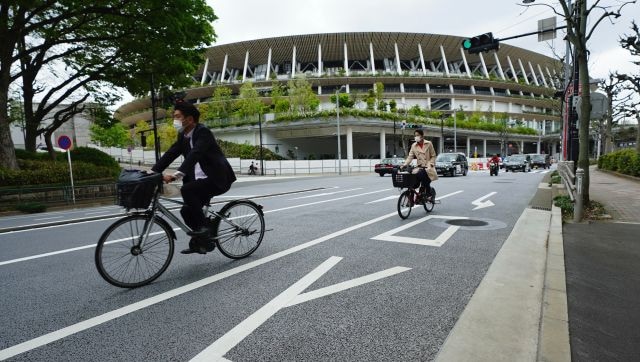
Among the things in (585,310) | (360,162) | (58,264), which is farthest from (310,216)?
(360,162)

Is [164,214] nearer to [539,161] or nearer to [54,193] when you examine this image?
[54,193]

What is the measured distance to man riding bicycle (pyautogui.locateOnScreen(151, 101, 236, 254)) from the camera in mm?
3975

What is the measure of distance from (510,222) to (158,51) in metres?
16.4

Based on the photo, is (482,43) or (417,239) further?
(482,43)

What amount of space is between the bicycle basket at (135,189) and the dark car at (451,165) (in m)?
22.2

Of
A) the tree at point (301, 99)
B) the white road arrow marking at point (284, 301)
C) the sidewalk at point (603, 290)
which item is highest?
the tree at point (301, 99)

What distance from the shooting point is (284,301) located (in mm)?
3137

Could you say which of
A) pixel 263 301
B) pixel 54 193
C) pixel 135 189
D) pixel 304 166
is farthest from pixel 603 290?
pixel 304 166

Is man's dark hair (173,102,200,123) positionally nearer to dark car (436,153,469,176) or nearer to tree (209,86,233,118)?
dark car (436,153,469,176)

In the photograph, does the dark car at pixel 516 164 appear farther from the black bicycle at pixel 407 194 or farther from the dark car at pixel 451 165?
the black bicycle at pixel 407 194

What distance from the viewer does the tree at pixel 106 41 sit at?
45.6 feet

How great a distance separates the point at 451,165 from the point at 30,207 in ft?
78.6

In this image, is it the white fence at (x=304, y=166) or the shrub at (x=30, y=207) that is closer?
the shrub at (x=30, y=207)

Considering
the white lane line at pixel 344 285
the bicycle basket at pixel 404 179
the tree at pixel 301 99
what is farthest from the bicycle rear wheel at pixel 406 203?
the tree at pixel 301 99
